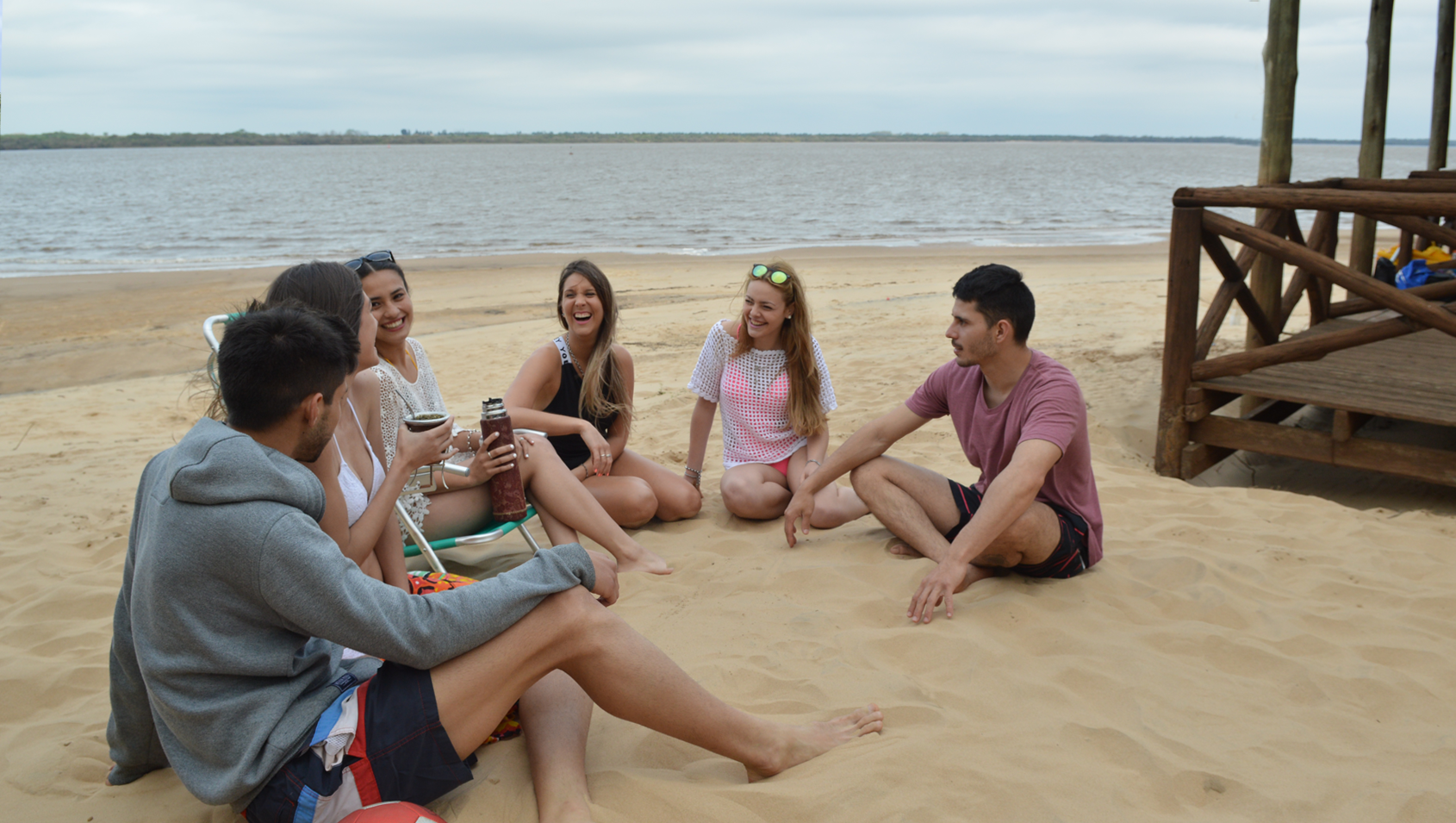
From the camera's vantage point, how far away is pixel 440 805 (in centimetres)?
213

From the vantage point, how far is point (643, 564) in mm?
3732

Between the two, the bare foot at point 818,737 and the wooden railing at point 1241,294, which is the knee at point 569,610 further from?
the wooden railing at point 1241,294

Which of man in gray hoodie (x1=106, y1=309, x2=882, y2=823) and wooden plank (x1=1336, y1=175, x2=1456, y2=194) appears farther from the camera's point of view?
wooden plank (x1=1336, y1=175, x2=1456, y2=194)

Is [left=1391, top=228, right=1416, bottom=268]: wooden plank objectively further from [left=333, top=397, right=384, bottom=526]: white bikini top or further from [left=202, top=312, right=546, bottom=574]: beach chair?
[left=333, top=397, right=384, bottom=526]: white bikini top

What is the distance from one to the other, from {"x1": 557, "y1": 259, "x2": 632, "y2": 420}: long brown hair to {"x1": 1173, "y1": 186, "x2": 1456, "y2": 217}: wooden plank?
9.14ft

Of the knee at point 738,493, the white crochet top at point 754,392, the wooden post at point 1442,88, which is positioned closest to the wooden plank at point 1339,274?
the white crochet top at point 754,392

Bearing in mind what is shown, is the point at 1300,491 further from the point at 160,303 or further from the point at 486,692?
the point at 160,303

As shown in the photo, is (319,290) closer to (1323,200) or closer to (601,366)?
(601,366)

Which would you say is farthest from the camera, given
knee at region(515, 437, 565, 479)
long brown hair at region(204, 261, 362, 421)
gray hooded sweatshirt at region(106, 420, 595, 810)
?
knee at region(515, 437, 565, 479)

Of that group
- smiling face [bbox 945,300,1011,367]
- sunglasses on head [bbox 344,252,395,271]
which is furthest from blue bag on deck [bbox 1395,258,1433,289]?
sunglasses on head [bbox 344,252,395,271]

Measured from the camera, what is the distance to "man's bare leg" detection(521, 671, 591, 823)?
6.79ft

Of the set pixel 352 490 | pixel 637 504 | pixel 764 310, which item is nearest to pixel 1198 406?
pixel 764 310

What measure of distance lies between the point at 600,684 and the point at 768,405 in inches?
96.3

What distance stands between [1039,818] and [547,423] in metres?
2.69
